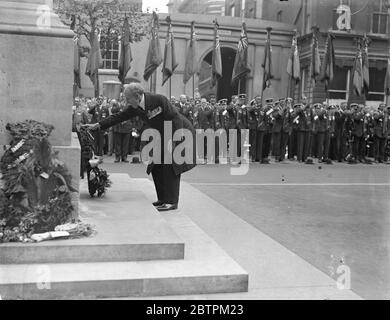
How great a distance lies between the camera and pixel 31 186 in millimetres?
4969

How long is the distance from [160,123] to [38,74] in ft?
6.30

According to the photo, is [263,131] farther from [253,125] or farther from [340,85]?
[340,85]

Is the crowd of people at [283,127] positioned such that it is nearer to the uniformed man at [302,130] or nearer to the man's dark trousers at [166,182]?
the uniformed man at [302,130]

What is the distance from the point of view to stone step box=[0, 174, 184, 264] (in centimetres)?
459

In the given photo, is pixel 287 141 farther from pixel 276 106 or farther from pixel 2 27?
pixel 2 27

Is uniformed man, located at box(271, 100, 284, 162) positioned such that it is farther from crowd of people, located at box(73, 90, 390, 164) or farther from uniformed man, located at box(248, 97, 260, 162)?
uniformed man, located at box(248, 97, 260, 162)

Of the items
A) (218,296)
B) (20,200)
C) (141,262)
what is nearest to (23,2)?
(20,200)

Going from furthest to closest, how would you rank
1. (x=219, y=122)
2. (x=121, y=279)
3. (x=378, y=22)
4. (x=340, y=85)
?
(x=378, y=22) < (x=340, y=85) < (x=219, y=122) < (x=121, y=279)

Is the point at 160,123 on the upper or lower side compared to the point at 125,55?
lower

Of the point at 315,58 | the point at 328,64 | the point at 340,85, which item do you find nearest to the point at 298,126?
the point at 328,64

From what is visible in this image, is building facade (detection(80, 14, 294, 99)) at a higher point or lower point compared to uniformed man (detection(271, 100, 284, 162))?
higher

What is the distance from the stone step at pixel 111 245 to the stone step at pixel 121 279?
0.08m

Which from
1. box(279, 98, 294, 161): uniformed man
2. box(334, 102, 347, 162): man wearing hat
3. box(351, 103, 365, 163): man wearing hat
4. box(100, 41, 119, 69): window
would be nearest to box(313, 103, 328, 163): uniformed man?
box(334, 102, 347, 162): man wearing hat

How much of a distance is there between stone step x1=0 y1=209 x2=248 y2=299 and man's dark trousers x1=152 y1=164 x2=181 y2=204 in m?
2.20
